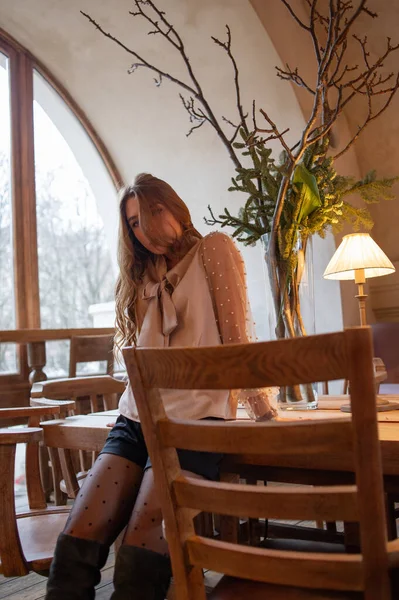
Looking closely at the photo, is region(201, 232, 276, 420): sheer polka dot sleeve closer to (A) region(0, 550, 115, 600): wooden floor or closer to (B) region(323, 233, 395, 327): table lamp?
(B) region(323, 233, 395, 327): table lamp

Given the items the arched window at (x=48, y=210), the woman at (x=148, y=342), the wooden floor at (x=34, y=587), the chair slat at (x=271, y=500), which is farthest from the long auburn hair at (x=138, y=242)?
the arched window at (x=48, y=210)

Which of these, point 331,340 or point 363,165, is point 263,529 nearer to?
point 331,340

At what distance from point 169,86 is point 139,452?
3.06 metres

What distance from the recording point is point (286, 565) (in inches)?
29.9

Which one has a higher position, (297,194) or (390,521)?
(297,194)

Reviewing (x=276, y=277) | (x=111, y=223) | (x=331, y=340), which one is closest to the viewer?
(x=331, y=340)

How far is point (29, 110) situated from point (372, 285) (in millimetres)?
2504

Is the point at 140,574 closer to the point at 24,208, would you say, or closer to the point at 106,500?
the point at 106,500

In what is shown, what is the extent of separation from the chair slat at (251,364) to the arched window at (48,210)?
297 cm

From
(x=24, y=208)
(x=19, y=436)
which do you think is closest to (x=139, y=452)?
(x=19, y=436)

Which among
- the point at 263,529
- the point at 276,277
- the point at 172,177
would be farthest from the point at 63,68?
the point at 263,529

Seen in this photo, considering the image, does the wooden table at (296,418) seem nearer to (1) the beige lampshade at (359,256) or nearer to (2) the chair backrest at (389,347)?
(1) the beige lampshade at (359,256)

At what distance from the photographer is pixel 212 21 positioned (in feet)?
11.1

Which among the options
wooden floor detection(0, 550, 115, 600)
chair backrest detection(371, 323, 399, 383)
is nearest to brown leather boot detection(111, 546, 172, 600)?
wooden floor detection(0, 550, 115, 600)
